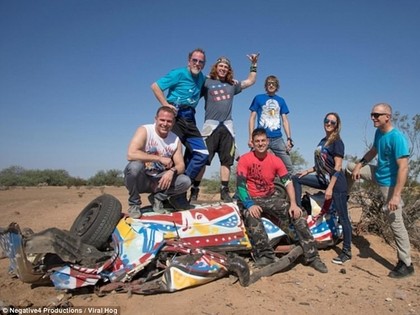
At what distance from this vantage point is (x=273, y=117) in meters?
5.89

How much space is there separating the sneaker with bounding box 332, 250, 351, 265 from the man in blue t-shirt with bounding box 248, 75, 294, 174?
1.81 metres

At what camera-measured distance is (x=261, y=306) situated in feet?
10.1

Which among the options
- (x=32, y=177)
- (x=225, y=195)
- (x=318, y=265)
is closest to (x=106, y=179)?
(x=32, y=177)

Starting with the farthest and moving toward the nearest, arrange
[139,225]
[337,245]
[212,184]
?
[212,184] → [337,245] → [139,225]

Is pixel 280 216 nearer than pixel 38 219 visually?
Yes

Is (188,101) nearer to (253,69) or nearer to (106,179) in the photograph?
(253,69)

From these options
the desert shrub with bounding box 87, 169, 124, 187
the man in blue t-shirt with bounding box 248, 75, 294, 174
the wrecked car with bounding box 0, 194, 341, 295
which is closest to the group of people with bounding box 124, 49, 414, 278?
the wrecked car with bounding box 0, 194, 341, 295

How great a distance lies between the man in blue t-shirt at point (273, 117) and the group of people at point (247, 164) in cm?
73

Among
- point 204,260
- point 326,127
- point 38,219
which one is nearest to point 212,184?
point 38,219

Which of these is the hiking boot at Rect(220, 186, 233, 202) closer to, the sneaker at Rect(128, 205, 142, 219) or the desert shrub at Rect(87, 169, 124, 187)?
the sneaker at Rect(128, 205, 142, 219)

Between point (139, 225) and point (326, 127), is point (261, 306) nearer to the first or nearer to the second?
point (139, 225)

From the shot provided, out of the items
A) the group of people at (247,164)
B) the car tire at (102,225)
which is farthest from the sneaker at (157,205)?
the car tire at (102,225)

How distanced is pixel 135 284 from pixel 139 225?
0.69 meters

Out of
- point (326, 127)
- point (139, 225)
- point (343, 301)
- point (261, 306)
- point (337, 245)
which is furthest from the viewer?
point (337, 245)
